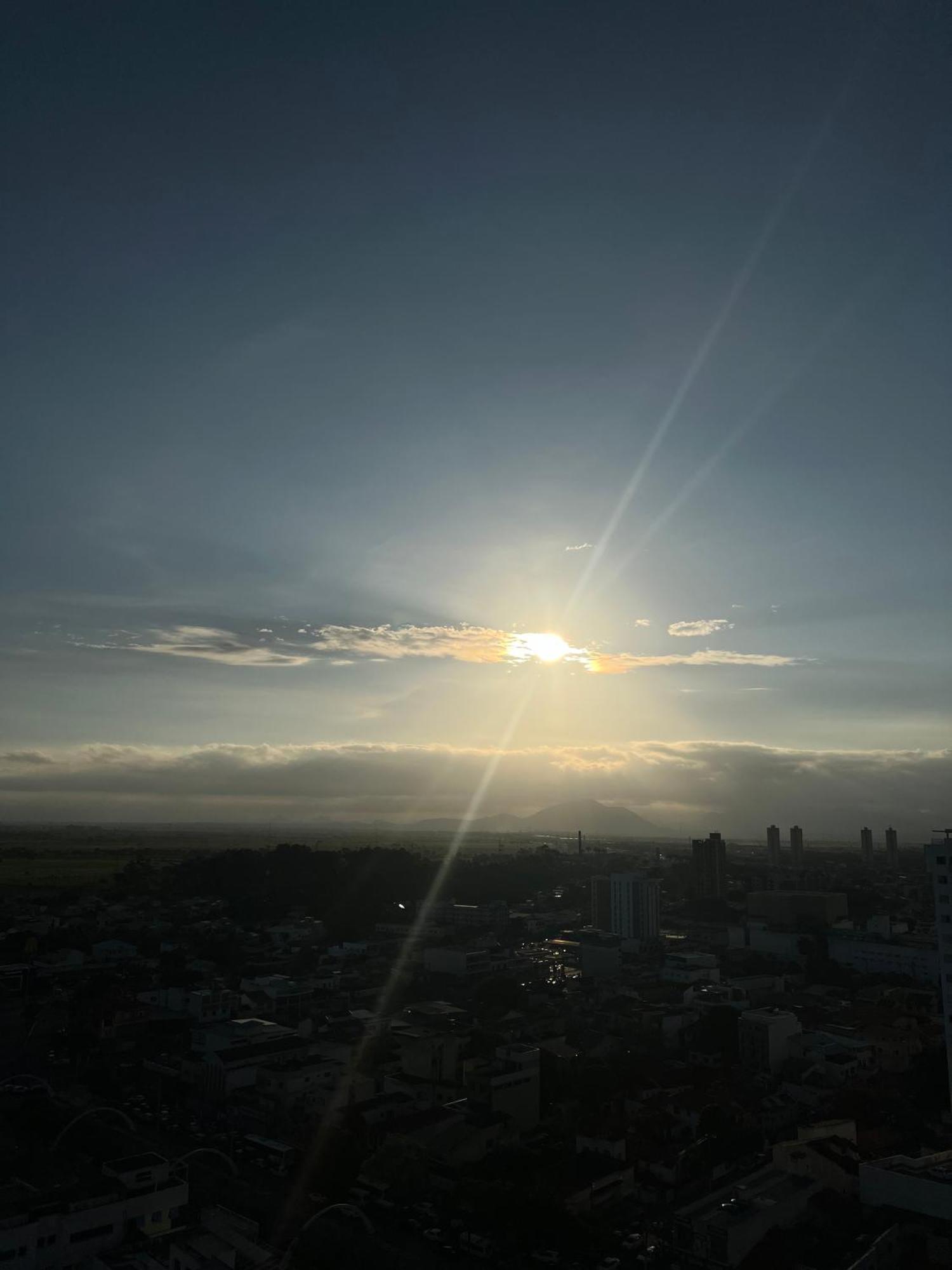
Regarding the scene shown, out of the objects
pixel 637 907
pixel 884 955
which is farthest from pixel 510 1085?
pixel 637 907

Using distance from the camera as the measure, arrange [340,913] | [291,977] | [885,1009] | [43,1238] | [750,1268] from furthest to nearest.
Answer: [340,913] → [291,977] → [885,1009] → [750,1268] → [43,1238]

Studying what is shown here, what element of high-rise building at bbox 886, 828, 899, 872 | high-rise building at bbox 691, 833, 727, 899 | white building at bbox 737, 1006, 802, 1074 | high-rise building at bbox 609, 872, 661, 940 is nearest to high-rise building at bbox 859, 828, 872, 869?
high-rise building at bbox 886, 828, 899, 872

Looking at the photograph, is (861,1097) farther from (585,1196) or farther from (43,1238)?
(43,1238)

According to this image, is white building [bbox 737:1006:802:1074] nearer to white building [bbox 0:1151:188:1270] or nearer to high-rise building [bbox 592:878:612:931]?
white building [bbox 0:1151:188:1270]

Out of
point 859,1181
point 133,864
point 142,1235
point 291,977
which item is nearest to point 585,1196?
point 859,1181

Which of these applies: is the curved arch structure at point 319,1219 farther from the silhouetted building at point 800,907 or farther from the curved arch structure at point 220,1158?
the silhouetted building at point 800,907

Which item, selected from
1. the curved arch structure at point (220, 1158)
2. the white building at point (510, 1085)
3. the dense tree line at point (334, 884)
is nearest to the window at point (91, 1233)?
the curved arch structure at point (220, 1158)
